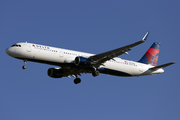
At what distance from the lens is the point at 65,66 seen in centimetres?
4406

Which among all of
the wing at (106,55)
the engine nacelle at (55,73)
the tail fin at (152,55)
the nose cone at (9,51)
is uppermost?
the tail fin at (152,55)

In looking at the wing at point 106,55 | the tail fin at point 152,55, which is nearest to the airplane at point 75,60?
the wing at point 106,55

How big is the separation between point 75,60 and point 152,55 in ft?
62.8

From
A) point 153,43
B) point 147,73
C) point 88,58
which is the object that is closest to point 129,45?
point 88,58

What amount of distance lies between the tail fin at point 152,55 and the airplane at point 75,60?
420 centimetres

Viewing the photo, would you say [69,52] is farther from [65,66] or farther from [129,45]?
[129,45]

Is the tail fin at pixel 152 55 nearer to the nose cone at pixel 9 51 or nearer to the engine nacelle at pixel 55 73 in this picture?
the engine nacelle at pixel 55 73

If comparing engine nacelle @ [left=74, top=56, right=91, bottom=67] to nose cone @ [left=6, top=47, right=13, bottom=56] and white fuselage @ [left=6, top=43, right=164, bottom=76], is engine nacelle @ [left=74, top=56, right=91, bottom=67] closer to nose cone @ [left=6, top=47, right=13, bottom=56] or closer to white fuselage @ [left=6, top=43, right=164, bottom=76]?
white fuselage @ [left=6, top=43, right=164, bottom=76]

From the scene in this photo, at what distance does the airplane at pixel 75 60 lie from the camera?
137 ft

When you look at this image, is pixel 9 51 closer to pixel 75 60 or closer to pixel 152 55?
pixel 75 60

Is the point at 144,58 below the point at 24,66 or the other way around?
the other way around

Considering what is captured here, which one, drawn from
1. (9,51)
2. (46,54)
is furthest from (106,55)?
(9,51)

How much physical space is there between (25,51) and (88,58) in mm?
9156

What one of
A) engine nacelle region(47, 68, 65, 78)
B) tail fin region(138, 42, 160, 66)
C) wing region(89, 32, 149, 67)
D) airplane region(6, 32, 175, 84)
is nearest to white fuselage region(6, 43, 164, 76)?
airplane region(6, 32, 175, 84)
